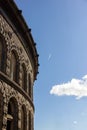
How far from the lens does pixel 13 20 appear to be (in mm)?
20812

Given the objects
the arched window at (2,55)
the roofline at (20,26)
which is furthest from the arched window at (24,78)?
the arched window at (2,55)

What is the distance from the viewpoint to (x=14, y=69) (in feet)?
67.3

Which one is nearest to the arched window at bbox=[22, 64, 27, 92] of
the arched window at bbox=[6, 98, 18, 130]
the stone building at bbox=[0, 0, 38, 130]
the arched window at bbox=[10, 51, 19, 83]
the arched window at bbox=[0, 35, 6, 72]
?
the stone building at bbox=[0, 0, 38, 130]

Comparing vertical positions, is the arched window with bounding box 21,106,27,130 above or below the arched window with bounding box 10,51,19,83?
below

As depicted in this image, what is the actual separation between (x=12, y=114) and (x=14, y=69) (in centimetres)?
301

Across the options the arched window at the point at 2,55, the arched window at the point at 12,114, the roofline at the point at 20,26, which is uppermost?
the roofline at the point at 20,26

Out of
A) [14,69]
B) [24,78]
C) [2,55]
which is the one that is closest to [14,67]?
[14,69]

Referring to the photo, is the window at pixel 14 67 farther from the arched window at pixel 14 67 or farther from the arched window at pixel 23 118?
the arched window at pixel 23 118

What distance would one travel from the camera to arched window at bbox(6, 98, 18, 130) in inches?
749

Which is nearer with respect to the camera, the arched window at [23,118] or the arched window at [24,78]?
the arched window at [23,118]

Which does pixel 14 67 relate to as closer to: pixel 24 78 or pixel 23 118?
pixel 24 78

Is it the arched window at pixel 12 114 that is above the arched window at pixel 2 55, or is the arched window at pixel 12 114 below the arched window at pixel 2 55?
below

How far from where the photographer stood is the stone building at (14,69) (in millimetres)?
18016

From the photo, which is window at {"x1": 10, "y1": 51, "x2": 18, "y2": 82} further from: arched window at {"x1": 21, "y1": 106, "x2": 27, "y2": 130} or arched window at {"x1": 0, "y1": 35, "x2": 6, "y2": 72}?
arched window at {"x1": 21, "y1": 106, "x2": 27, "y2": 130}
